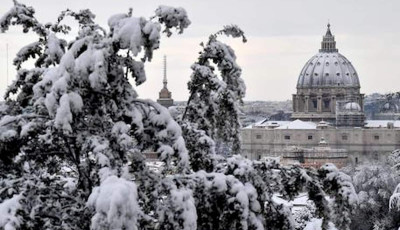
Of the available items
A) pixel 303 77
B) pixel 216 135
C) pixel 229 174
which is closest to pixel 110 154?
pixel 229 174

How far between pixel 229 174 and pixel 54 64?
1.20 metres

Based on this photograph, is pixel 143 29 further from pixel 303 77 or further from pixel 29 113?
pixel 303 77

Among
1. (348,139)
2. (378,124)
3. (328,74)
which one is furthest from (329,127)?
(328,74)

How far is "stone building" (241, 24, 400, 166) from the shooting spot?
118625 mm

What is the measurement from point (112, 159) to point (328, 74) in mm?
125518

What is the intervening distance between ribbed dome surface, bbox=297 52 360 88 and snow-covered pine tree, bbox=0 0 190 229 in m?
124

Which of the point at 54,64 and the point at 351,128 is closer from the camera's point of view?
the point at 54,64

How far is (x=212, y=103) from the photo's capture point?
24.4ft

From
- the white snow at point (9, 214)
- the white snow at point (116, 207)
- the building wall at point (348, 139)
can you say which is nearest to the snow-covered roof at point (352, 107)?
the building wall at point (348, 139)

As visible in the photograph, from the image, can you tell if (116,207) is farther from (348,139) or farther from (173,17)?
(348,139)

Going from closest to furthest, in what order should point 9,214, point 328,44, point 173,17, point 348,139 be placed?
point 9,214
point 173,17
point 348,139
point 328,44

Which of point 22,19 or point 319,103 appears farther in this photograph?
point 319,103

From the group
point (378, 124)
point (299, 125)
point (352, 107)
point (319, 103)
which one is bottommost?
point (299, 125)

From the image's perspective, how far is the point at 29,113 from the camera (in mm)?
6203
